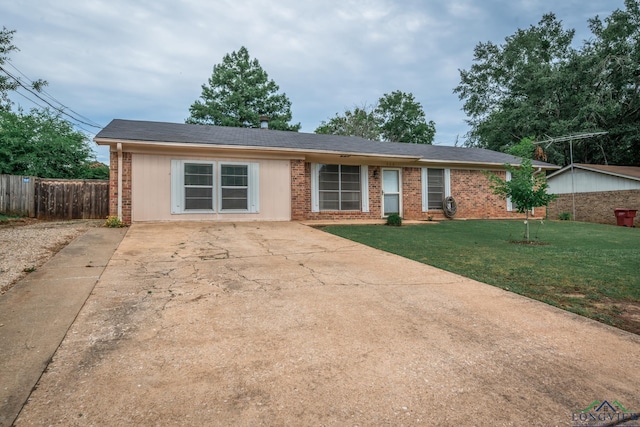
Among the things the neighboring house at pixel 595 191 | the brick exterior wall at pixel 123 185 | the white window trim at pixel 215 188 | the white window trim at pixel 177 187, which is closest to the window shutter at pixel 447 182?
the neighboring house at pixel 595 191

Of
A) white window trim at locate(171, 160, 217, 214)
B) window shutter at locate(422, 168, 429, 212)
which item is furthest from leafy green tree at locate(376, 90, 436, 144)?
white window trim at locate(171, 160, 217, 214)

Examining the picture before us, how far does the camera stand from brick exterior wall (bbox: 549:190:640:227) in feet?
46.8

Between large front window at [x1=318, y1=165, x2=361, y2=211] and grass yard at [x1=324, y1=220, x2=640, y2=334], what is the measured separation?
10.3ft

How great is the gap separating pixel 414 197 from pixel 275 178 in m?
5.77

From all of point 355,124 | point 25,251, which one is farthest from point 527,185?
point 355,124

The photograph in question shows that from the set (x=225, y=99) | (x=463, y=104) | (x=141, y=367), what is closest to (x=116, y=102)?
(x=225, y=99)

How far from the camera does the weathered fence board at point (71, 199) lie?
1224cm

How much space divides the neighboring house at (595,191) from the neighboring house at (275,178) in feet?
16.8

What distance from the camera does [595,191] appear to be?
15.6m

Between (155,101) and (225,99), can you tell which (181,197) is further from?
(225,99)

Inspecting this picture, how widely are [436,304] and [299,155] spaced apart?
8.23 meters

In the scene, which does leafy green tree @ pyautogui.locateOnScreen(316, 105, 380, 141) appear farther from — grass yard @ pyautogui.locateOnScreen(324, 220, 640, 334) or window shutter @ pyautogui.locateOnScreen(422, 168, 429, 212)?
grass yard @ pyautogui.locateOnScreen(324, 220, 640, 334)

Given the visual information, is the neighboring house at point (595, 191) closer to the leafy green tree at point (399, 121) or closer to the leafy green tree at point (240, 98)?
the leafy green tree at point (399, 121)

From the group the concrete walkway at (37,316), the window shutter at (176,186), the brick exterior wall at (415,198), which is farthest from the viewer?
the window shutter at (176,186)
